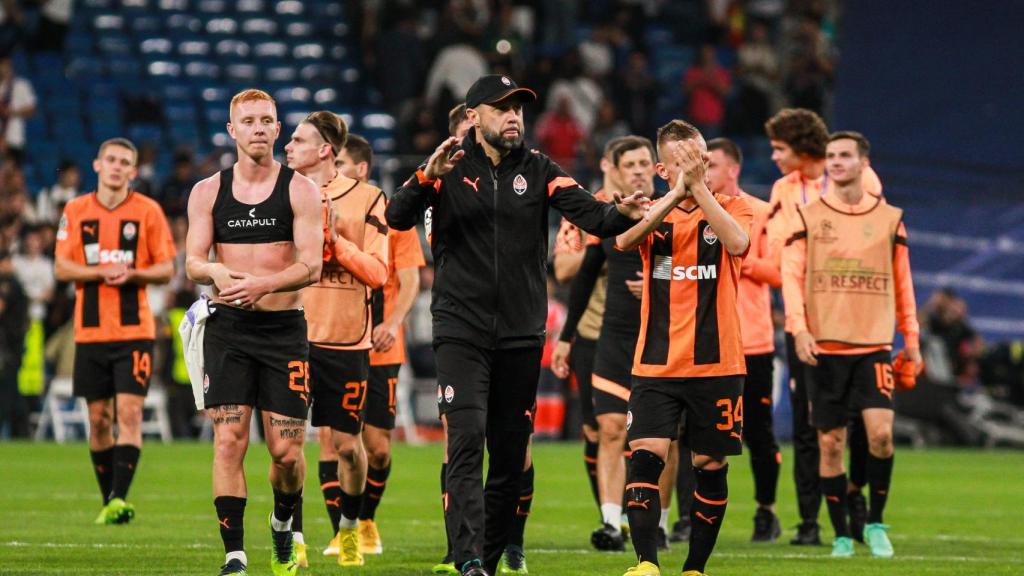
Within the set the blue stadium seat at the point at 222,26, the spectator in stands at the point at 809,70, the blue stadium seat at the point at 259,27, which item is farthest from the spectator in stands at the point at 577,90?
the blue stadium seat at the point at 222,26

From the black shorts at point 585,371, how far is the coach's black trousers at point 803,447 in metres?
1.34

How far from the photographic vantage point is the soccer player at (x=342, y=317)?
9375mm

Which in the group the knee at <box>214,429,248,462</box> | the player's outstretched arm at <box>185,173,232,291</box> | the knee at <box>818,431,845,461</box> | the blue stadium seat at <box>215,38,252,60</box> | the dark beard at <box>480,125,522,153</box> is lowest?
the knee at <box>818,431,845,461</box>

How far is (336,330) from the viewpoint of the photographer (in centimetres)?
950

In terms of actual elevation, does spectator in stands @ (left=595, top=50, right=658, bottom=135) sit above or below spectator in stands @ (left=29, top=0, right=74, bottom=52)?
below

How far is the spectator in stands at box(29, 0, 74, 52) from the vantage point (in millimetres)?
24969

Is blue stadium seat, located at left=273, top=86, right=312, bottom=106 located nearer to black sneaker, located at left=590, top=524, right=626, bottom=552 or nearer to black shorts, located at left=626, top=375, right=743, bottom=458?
black sneaker, located at left=590, top=524, right=626, bottom=552

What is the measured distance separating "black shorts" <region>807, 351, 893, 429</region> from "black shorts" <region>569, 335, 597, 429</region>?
1552 mm

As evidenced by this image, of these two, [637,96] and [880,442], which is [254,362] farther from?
[637,96]

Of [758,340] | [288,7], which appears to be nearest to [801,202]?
[758,340]

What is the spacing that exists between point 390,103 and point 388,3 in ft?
5.11

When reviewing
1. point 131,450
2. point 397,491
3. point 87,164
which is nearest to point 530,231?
point 131,450

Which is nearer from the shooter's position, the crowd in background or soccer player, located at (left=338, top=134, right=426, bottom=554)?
soccer player, located at (left=338, top=134, right=426, bottom=554)

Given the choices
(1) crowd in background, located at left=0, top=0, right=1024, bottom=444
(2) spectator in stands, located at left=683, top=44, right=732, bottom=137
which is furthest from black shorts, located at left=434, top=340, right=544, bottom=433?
(2) spectator in stands, located at left=683, top=44, right=732, bottom=137
